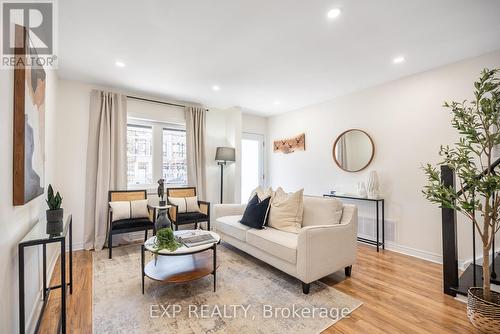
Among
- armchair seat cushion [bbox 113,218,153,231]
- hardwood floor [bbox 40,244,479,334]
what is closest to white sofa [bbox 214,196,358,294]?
hardwood floor [bbox 40,244,479,334]

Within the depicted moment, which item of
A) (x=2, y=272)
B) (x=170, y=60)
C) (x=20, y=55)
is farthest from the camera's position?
(x=170, y=60)

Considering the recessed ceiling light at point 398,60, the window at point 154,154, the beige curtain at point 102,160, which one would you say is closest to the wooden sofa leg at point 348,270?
the recessed ceiling light at point 398,60

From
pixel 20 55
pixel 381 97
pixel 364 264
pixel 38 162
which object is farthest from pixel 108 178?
pixel 381 97

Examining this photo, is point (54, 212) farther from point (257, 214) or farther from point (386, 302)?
point (386, 302)

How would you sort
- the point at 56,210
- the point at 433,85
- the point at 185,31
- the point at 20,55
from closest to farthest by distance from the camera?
the point at 20,55
the point at 56,210
the point at 185,31
the point at 433,85

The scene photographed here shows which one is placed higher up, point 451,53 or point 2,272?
point 451,53

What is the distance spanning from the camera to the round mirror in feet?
12.3

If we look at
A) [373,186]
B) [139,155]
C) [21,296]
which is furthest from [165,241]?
[373,186]

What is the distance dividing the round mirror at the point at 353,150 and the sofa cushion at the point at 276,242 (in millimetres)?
1959

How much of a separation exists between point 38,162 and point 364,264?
3524 mm

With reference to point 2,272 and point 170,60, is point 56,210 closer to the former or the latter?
point 2,272

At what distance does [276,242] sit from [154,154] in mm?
2887

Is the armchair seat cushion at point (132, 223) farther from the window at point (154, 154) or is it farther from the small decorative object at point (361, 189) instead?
the small decorative object at point (361, 189)

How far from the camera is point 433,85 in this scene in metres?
3.05
